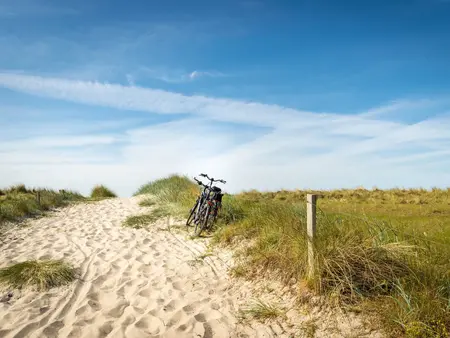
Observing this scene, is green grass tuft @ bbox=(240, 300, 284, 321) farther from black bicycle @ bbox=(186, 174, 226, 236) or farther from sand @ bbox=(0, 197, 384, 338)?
black bicycle @ bbox=(186, 174, 226, 236)


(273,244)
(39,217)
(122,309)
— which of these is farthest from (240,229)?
(39,217)

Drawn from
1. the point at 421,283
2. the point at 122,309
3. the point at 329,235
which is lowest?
the point at 122,309

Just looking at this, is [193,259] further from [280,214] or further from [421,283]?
[421,283]

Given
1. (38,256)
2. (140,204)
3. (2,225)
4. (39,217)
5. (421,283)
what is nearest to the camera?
(421,283)

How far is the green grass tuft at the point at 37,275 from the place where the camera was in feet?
18.5

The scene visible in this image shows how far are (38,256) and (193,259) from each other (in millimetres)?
3320

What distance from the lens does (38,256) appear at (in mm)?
7395

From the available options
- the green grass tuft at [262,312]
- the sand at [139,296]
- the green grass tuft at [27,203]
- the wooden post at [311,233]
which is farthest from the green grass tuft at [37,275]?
the green grass tuft at [27,203]

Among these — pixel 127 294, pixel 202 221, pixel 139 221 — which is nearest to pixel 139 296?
pixel 127 294

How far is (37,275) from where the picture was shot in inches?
228

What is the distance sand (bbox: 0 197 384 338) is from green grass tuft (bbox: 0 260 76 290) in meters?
0.18

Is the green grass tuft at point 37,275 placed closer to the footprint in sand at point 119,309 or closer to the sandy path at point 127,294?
the sandy path at point 127,294

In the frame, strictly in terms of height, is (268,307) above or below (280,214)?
below

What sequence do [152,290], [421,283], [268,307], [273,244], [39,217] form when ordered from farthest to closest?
[39,217] → [273,244] → [152,290] → [268,307] → [421,283]
